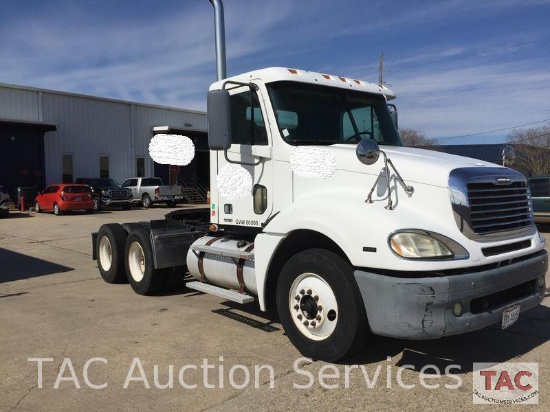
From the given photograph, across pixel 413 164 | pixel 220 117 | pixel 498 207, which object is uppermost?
pixel 220 117

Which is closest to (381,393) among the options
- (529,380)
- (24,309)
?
(529,380)

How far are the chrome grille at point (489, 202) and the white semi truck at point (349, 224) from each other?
0.04ft

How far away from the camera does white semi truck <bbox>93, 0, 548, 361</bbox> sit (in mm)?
3797

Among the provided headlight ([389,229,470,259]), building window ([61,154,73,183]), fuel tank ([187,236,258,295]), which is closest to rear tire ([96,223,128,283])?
fuel tank ([187,236,258,295])

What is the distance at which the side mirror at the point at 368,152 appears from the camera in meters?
4.21

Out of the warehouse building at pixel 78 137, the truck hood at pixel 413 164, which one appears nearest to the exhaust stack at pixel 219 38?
the truck hood at pixel 413 164

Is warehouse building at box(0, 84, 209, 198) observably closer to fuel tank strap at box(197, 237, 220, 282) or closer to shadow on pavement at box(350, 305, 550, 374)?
fuel tank strap at box(197, 237, 220, 282)

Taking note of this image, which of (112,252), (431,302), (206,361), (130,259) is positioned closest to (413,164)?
(431,302)

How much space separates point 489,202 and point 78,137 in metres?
29.6

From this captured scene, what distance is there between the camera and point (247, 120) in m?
5.41

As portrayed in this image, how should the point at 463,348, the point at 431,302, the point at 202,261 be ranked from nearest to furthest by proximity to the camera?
the point at 431,302, the point at 463,348, the point at 202,261

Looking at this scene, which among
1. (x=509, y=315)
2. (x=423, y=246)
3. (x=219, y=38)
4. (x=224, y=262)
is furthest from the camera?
(x=219, y=38)

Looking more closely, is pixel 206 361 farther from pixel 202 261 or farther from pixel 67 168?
pixel 67 168

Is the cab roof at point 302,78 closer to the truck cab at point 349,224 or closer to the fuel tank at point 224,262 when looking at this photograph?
the truck cab at point 349,224
